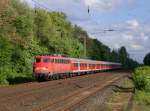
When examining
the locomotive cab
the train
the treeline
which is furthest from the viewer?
the treeline

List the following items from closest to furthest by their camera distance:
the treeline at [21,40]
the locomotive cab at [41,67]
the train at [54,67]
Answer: the locomotive cab at [41,67], the train at [54,67], the treeline at [21,40]

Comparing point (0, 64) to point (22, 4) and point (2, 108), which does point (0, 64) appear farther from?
point (2, 108)

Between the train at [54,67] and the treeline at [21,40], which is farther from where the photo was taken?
the treeline at [21,40]

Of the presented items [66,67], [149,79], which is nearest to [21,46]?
[66,67]

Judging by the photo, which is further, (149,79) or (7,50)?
(7,50)

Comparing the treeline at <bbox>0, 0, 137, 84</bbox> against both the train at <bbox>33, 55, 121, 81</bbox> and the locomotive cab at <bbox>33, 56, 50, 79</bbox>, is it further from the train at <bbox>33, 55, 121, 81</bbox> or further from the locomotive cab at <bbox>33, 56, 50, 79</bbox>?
the train at <bbox>33, 55, 121, 81</bbox>

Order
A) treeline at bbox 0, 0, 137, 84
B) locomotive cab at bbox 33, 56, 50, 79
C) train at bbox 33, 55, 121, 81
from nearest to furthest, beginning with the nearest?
locomotive cab at bbox 33, 56, 50, 79
train at bbox 33, 55, 121, 81
treeline at bbox 0, 0, 137, 84

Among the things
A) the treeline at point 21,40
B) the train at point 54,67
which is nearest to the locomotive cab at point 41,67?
the train at point 54,67

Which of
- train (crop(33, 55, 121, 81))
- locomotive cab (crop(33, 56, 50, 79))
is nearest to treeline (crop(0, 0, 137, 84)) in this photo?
locomotive cab (crop(33, 56, 50, 79))

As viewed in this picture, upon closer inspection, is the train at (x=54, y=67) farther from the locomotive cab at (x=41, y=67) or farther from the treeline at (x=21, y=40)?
the treeline at (x=21, y=40)

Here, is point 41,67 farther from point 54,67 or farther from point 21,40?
point 21,40

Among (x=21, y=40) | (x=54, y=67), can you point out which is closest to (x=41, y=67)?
(x=54, y=67)

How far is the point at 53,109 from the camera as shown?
23.2m

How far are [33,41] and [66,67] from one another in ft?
47.6
